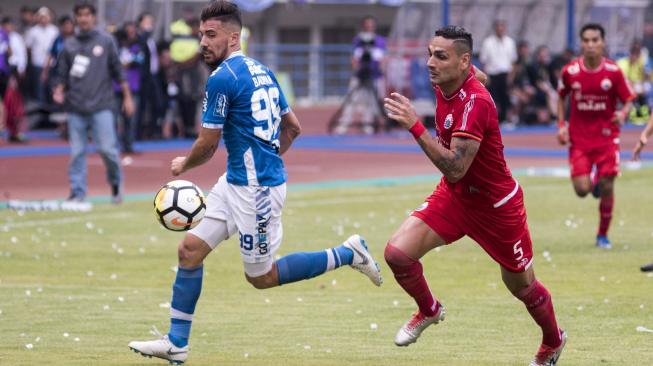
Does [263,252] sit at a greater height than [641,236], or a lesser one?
greater

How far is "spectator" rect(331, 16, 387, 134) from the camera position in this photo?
28766 mm

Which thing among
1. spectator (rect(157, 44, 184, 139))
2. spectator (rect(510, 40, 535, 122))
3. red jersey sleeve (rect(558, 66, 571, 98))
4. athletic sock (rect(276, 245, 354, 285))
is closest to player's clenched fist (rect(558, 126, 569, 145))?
red jersey sleeve (rect(558, 66, 571, 98))

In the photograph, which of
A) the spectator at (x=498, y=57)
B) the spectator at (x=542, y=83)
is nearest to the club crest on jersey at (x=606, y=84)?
the spectator at (x=498, y=57)

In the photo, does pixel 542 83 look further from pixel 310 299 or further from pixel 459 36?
pixel 459 36

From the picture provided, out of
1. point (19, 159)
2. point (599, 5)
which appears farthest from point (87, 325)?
point (599, 5)

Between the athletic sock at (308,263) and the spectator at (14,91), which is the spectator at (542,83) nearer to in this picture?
the spectator at (14,91)

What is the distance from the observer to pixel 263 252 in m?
8.46

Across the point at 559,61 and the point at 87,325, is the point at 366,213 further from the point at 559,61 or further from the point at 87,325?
the point at 559,61

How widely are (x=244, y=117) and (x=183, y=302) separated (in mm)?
1214

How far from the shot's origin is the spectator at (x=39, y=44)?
28.6 metres

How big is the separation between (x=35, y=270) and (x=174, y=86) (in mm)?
14934

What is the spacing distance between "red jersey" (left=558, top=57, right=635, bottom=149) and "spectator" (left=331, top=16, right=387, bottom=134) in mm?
14881

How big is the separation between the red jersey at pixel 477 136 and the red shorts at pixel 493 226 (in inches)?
2.3

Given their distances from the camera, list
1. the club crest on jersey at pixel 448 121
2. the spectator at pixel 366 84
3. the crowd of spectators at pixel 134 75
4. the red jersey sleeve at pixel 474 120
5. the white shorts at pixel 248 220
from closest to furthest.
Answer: the red jersey sleeve at pixel 474 120
the club crest on jersey at pixel 448 121
the white shorts at pixel 248 220
the crowd of spectators at pixel 134 75
the spectator at pixel 366 84
